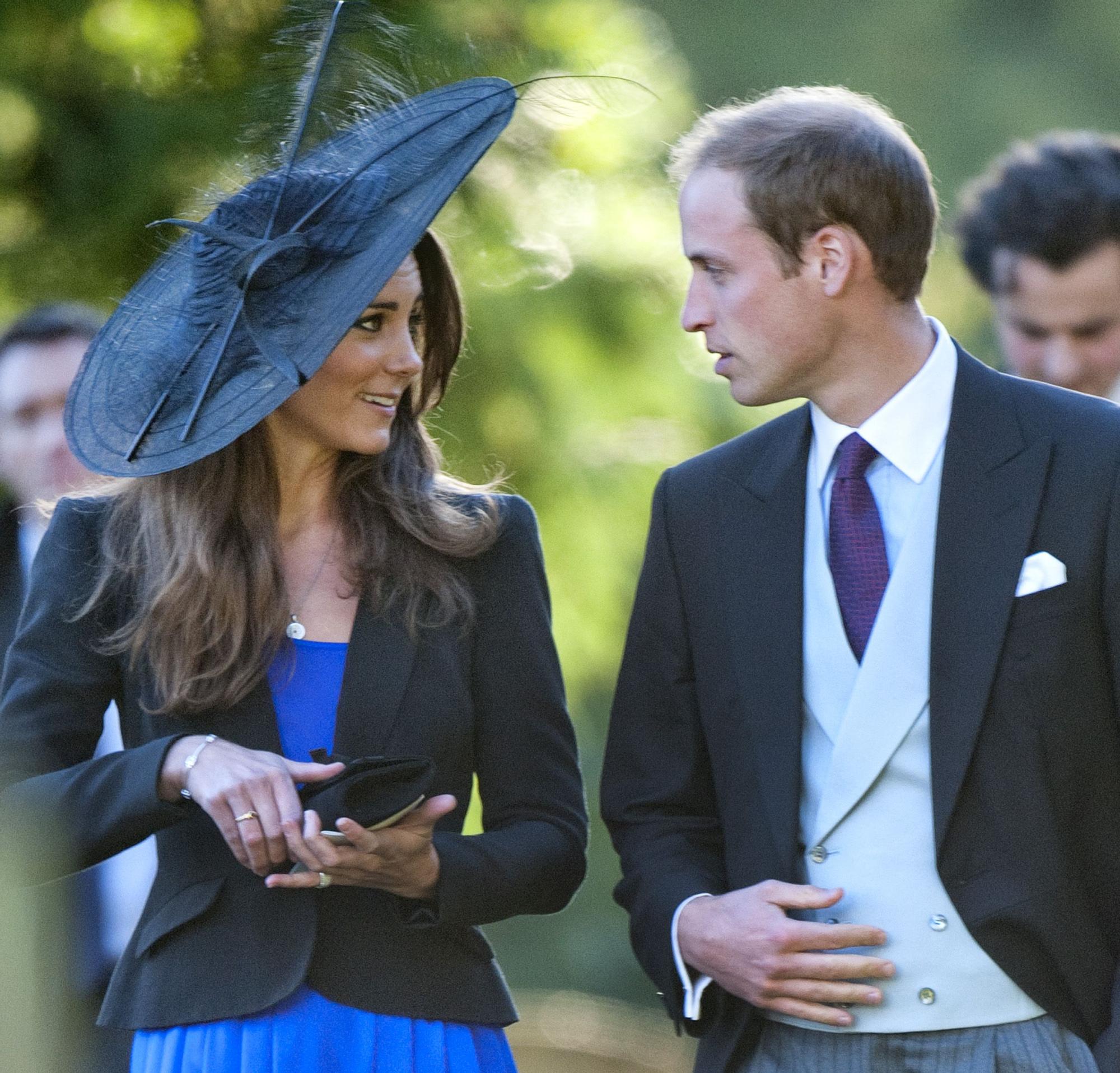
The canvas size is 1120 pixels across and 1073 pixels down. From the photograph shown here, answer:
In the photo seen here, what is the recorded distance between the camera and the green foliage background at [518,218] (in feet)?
12.2

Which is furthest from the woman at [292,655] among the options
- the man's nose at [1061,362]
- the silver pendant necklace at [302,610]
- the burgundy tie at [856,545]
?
the man's nose at [1061,362]

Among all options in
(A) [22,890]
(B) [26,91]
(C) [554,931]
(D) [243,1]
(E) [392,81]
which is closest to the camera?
(A) [22,890]

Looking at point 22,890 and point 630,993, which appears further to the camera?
point 630,993

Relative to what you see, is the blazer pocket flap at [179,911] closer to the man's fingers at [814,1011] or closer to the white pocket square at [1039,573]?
the man's fingers at [814,1011]

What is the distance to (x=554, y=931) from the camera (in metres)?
10.9

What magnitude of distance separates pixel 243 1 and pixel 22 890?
2083 mm

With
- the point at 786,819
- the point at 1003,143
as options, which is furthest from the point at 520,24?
the point at 1003,143

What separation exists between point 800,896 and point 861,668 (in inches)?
13.4

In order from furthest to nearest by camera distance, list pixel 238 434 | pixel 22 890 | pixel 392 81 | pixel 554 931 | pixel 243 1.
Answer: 1. pixel 554 931
2. pixel 243 1
3. pixel 392 81
4. pixel 238 434
5. pixel 22 890

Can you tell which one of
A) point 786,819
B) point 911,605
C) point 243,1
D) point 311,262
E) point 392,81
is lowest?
point 786,819

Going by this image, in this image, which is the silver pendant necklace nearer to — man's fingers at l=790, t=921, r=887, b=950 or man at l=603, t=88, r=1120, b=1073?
man at l=603, t=88, r=1120, b=1073

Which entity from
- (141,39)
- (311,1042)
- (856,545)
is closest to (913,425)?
(856,545)

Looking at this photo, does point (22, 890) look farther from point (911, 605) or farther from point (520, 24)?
point (520, 24)

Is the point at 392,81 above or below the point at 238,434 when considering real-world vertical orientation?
above
